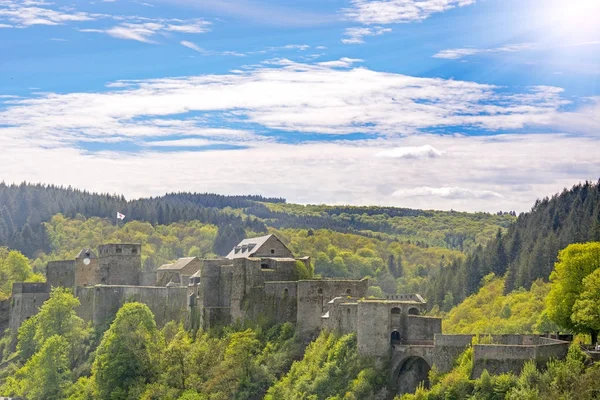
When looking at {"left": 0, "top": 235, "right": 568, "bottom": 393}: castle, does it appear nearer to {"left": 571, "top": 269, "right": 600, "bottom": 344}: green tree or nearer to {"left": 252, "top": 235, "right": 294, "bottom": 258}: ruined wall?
{"left": 252, "top": 235, "right": 294, "bottom": 258}: ruined wall

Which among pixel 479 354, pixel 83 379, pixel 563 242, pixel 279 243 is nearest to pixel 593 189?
pixel 563 242

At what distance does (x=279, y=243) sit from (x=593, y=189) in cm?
5285

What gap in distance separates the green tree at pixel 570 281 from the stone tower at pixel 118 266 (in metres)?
44.7

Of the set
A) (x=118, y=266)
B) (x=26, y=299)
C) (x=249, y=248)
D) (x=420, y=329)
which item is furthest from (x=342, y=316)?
(x=26, y=299)

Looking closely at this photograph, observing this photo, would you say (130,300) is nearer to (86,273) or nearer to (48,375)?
(48,375)

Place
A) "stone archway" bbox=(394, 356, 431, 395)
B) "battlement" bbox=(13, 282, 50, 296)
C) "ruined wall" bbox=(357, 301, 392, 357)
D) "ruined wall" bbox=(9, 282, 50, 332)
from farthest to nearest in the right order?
"battlement" bbox=(13, 282, 50, 296) → "ruined wall" bbox=(9, 282, 50, 332) → "ruined wall" bbox=(357, 301, 392, 357) → "stone archway" bbox=(394, 356, 431, 395)

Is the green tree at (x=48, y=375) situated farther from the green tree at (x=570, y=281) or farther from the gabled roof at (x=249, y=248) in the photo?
the green tree at (x=570, y=281)

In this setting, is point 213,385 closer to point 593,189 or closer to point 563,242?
point 563,242

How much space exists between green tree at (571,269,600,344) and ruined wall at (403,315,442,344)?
25.8 ft

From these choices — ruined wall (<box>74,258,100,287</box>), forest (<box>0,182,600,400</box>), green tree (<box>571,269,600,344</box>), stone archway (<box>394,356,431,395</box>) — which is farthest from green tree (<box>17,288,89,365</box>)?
green tree (<box>571,269,600,344</box>)

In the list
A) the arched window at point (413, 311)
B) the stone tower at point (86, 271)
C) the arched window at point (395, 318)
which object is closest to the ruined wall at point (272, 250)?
the arched window at point (413, 311)

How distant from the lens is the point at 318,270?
17462 centimetres

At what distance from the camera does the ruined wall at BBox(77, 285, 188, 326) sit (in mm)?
93500

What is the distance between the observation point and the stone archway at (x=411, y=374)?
65.1 meters
